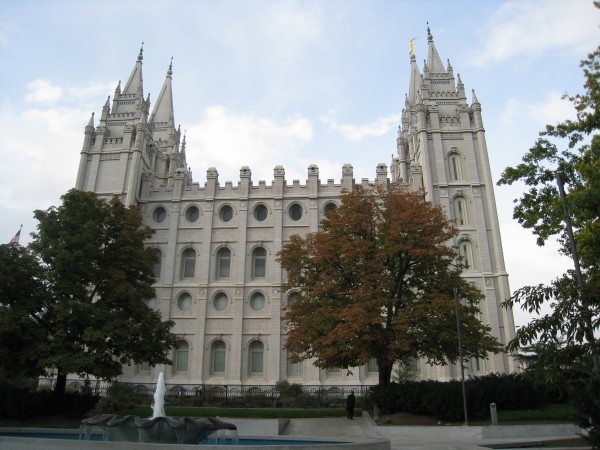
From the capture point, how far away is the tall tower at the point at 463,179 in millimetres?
35062

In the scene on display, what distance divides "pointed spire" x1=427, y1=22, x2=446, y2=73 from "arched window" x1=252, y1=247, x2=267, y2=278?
923 inches

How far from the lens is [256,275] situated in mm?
39875

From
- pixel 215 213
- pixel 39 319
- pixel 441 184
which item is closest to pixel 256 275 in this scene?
pixel 215 213

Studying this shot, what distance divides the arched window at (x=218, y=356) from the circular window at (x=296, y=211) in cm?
1180

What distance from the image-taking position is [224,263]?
4059 centimetres

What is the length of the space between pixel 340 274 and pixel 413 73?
39448mm

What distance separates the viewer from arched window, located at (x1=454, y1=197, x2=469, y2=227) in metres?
38.7

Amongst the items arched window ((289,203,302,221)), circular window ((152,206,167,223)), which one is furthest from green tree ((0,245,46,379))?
arched window ((289,203,302,221))

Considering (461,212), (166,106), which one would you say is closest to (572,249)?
(461,212)

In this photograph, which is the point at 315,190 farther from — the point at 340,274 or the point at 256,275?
the point at 340,274

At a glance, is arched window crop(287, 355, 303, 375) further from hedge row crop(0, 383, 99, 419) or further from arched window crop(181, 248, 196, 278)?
hedge row crop(0, 383, 99, 419)

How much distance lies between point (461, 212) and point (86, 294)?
28.1 m

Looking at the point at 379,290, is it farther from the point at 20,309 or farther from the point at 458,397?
the point at 20,309

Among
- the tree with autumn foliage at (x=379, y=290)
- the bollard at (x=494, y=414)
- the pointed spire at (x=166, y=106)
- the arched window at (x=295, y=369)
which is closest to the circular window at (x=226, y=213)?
the arched window at (x=295, y=369)
